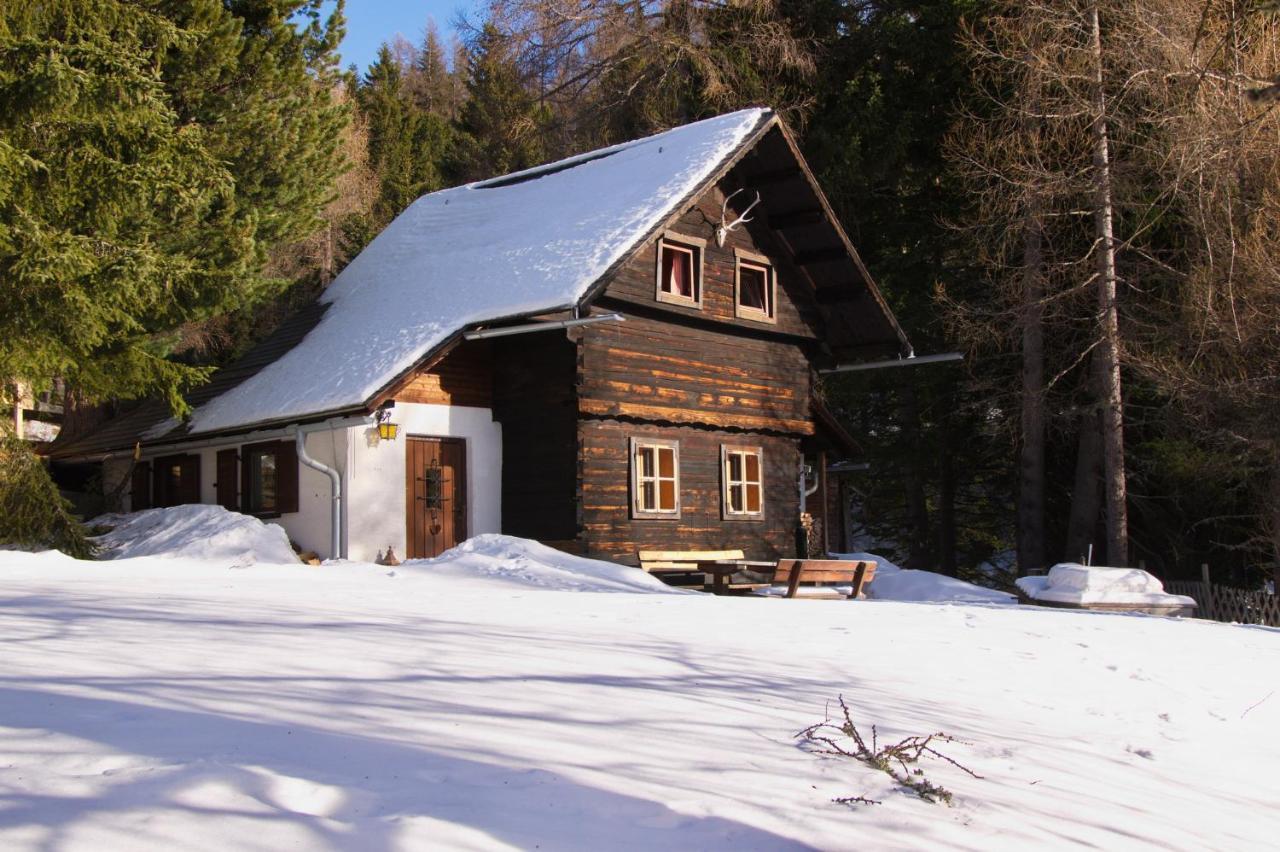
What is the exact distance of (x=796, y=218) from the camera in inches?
914

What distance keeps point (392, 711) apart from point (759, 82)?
80.6 feet

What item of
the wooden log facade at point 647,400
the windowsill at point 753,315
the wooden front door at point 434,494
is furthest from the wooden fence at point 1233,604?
the wooden front door at point 434,494

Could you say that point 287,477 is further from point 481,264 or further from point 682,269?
point 682,269

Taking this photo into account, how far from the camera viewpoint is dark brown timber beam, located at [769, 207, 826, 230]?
22.9m

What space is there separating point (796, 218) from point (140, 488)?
45.8ft

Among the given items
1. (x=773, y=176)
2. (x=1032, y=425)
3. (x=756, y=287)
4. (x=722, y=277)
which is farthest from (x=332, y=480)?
(x=1032, y=425)

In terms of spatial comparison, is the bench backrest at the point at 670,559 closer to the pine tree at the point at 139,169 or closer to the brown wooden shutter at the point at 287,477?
the brown wooden shutter at the point at 287,477

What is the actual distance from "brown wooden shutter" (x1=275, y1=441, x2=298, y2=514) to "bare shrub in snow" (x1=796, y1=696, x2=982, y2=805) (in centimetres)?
1484

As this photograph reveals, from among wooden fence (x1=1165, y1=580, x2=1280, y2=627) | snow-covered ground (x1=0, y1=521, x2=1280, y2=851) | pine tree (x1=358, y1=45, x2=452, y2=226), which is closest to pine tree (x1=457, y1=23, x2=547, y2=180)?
pine tree (x1=358, y1=45, x2=452, y2=226)

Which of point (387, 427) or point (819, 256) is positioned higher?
point (819, 256)

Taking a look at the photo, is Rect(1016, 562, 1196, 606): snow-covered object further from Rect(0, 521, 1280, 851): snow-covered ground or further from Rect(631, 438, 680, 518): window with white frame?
Rect(631, 438, 680, 518): window with white frame

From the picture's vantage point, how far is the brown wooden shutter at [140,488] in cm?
2430

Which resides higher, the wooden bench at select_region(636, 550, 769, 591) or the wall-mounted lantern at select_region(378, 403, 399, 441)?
the wall-mounted lantern at select_region(378, 403, 399, 441)

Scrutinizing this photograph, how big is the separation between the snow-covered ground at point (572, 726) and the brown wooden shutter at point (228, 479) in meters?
8.86
